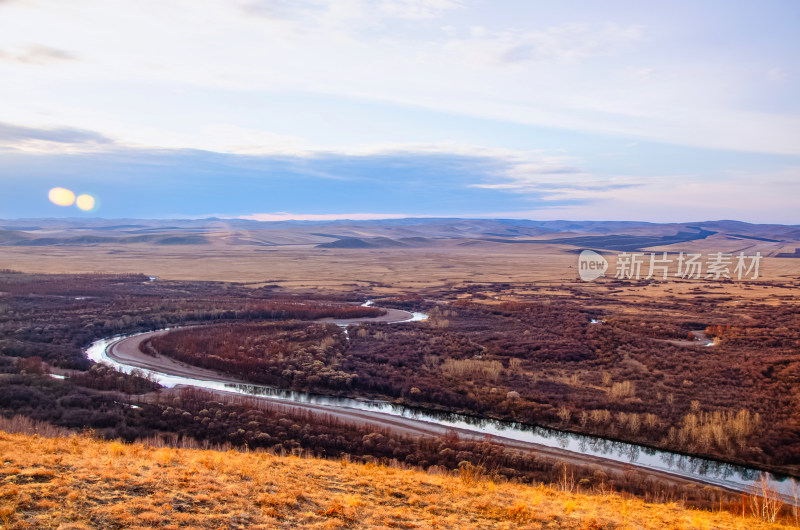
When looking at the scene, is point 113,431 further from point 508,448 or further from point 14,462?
point 508,448

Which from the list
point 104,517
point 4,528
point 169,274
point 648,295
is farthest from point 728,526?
point 169,274

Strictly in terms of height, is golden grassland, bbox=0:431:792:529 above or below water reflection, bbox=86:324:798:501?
above

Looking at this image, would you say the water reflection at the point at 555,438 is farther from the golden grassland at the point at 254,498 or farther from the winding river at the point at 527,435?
the golden grassland at the point at 254,498

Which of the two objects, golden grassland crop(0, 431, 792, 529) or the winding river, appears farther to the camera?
the winding river

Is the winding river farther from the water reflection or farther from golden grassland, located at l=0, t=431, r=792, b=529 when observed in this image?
golden grassland, located at l=0, t=431, r=792, b=529

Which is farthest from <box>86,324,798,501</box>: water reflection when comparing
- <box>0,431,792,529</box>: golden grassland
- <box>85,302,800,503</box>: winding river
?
<box>0,431,792,529</box>: golden grassland

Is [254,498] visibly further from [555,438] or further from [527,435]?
[555,438]
